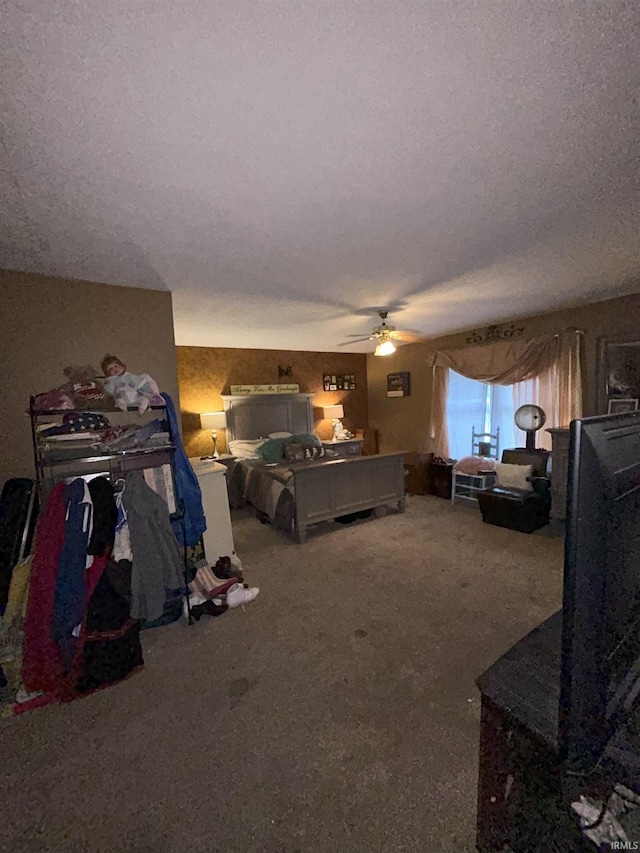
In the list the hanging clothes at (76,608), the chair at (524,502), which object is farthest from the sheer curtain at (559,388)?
the hanging clothes at (76,608)

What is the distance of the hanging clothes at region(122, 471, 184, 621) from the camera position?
1.88m

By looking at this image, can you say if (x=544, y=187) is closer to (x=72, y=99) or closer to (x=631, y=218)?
(x=631, y=218)

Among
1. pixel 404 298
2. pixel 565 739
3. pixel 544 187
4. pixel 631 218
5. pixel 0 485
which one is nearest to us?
pixel 565 739

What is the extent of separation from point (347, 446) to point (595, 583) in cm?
525

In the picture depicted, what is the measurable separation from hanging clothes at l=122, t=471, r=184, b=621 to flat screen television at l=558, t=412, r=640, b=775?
1926 mm

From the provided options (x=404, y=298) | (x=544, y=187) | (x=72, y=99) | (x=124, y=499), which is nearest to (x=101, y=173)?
(x=72, y=99)

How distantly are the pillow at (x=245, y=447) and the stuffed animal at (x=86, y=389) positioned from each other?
2.75m

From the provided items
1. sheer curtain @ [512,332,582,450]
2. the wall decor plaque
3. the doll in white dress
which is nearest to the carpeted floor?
the doll in white dress

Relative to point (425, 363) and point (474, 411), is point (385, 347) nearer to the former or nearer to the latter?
point (425, 363)

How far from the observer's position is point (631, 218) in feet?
6.09

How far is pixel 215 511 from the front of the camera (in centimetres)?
286

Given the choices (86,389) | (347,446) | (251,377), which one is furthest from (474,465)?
(86,389)

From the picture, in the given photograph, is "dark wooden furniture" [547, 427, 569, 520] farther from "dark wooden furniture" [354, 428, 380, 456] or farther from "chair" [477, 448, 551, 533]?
"dark wooden furniture" [354, 428, 380, 456]

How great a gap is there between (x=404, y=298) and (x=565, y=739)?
309 cm
